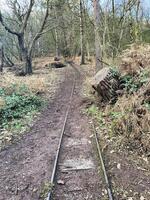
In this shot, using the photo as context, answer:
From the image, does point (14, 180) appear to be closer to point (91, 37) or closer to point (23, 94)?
point (23, 94)

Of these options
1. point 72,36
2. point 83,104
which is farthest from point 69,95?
point 72,36

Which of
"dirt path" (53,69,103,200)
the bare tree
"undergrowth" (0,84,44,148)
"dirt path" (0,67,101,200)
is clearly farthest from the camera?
the bare tree

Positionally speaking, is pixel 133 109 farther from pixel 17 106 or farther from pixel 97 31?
pixel 97 31

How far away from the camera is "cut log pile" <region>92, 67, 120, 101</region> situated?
393 inches

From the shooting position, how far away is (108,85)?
10000 millimetres

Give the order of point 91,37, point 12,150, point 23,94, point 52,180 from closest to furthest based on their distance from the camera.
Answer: point 52,180 → point 12,150 → point 23,94 → point 91,37

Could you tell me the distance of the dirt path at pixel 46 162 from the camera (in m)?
5.49

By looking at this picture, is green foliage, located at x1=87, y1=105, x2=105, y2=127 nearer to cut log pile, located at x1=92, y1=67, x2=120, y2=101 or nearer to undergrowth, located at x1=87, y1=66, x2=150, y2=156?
undergrowth, located at x1=87, y1=66, x2=150, y2=156

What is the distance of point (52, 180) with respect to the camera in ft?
18.8

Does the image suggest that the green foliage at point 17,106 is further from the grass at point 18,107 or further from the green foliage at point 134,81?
the green foliage at point 134,81

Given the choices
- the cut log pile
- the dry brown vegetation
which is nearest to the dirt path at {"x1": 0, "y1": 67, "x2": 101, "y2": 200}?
the dry brown vegetation

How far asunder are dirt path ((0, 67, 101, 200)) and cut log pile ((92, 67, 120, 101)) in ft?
3.73

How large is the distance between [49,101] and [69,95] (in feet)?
4.50

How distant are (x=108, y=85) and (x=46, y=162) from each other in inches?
167
